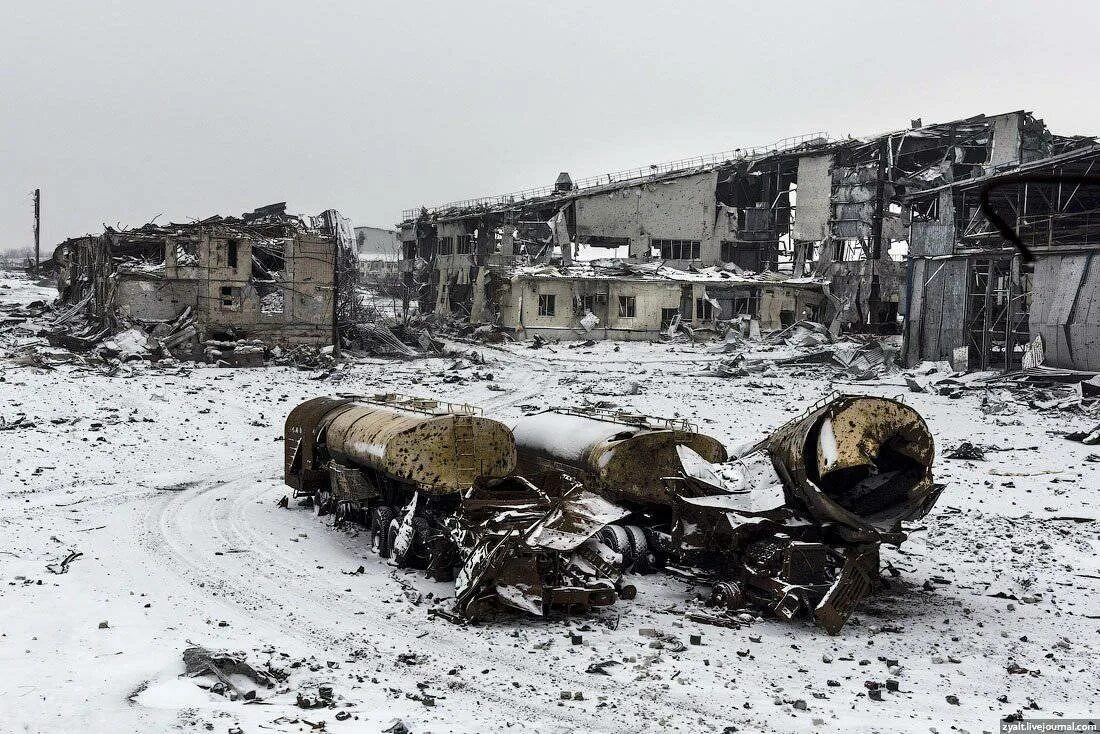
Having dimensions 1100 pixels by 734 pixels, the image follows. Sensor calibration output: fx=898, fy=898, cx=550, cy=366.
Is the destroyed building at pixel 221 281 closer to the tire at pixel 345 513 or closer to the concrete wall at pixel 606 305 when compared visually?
the concrete wall at pixel 606 305

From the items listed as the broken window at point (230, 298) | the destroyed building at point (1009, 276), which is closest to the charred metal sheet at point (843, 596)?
the destroyed building at point (1009, 276)

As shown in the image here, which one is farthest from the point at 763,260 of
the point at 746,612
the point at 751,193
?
the point at 746,612

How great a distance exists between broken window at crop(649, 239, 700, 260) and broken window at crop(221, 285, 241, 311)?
2674 centimetres

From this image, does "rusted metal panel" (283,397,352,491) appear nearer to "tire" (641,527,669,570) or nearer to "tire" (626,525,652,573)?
"tire" (626,525,652,573)

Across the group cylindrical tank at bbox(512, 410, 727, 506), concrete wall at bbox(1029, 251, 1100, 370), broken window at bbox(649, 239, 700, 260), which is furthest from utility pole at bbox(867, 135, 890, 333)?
cylindrical tank at bbox(512, 410, 727, 506)

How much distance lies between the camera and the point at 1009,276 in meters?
31.0

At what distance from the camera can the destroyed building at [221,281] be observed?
36500mm

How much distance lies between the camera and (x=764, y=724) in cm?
756

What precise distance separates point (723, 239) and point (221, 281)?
3111 centimetres

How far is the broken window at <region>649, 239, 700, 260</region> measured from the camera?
182 feet

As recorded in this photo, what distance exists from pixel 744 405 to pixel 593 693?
62.6 ft

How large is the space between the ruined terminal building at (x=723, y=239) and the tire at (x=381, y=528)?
34.4 meters

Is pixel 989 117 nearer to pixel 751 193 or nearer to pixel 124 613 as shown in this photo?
pixel 751 193

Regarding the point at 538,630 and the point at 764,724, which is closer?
the point at 764,724
